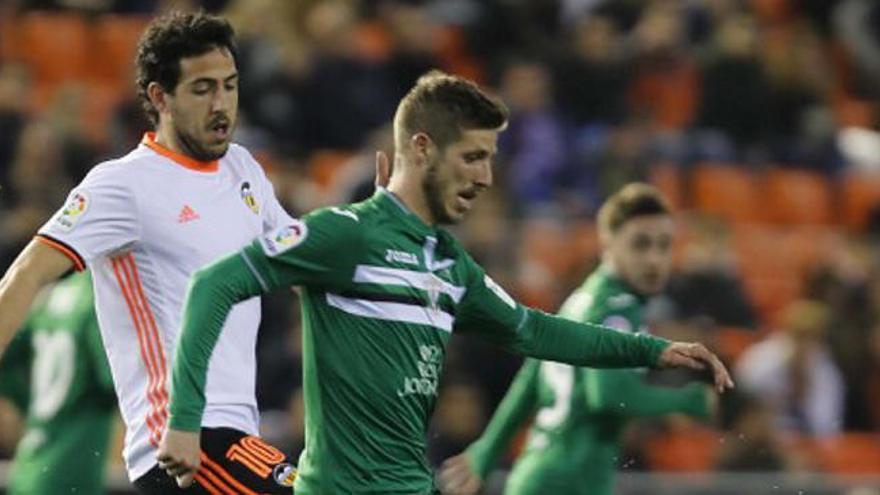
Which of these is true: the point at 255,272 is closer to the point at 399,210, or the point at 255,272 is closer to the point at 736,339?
the point at 399,210

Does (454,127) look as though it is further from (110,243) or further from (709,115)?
→ (709,115)

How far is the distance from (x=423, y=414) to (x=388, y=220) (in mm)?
576

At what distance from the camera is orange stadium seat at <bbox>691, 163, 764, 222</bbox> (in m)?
16.7

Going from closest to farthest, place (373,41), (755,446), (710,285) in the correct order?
1. (755,446)
2. (710,285)
3. (373,41)

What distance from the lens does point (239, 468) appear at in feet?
22.1

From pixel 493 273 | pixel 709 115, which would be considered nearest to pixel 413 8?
pixel 709 115

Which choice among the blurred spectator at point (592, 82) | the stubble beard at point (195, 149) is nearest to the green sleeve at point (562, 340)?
the stubble beard at point (195, 149)

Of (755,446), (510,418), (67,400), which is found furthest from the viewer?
(755,446)

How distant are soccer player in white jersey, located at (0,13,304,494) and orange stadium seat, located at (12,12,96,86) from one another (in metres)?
8.38

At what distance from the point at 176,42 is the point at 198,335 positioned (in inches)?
52.2

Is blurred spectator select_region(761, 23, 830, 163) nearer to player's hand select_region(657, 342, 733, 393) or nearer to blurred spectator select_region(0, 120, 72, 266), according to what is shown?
blurred spectator select_region(0, 120, 72, 266)

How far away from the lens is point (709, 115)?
681 inches

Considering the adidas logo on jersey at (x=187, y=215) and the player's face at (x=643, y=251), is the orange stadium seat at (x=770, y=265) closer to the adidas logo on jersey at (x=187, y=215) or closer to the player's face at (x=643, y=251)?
the player's face at (x=643, y=251)

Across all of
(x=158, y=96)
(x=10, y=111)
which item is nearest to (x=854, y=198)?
(x=10, y=111)
